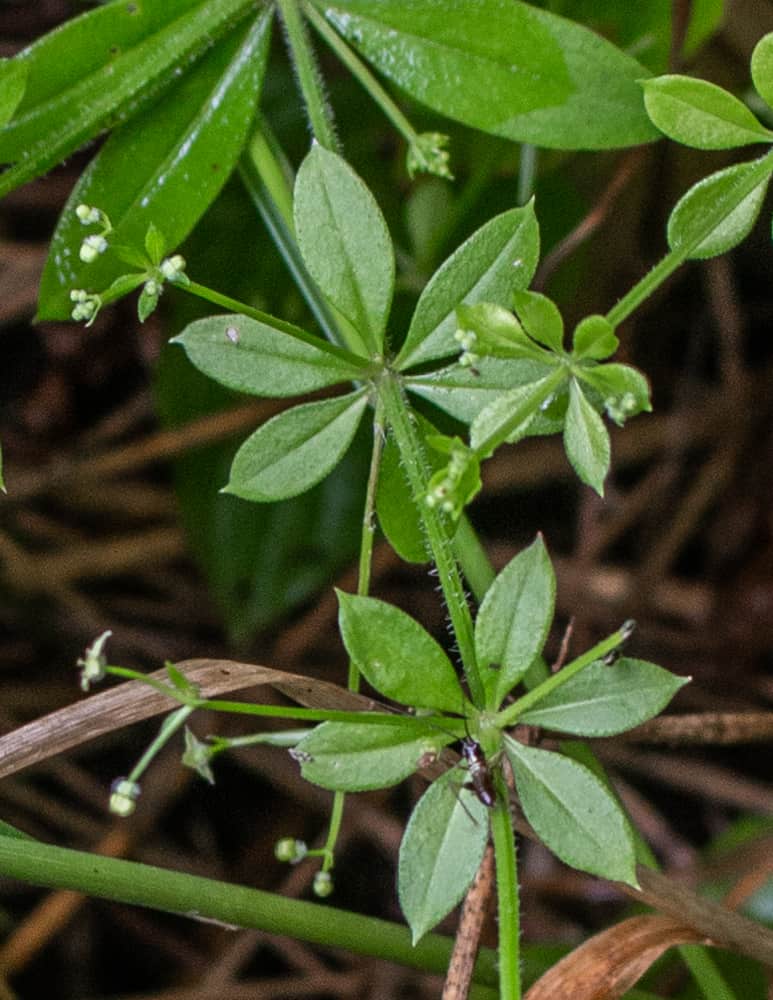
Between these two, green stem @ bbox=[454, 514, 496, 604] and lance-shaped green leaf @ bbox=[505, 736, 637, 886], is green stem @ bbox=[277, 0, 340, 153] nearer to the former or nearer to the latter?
green stem @ bbox=[454, 514, 496, 604]

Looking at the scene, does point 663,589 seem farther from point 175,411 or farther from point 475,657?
point 475,657

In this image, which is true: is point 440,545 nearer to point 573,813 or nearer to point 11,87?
point 573,813

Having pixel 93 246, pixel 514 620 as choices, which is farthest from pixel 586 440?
pixel 93 246

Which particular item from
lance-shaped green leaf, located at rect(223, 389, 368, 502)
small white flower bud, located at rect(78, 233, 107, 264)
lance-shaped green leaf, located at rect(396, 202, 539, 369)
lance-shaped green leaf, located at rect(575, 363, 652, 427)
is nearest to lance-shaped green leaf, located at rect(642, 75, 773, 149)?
lance-shaped green leaf, located at rect(396, 202, 539, 369)

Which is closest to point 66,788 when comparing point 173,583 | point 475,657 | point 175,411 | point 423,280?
point 173,583

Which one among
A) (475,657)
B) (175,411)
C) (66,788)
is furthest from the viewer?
(66,788)
